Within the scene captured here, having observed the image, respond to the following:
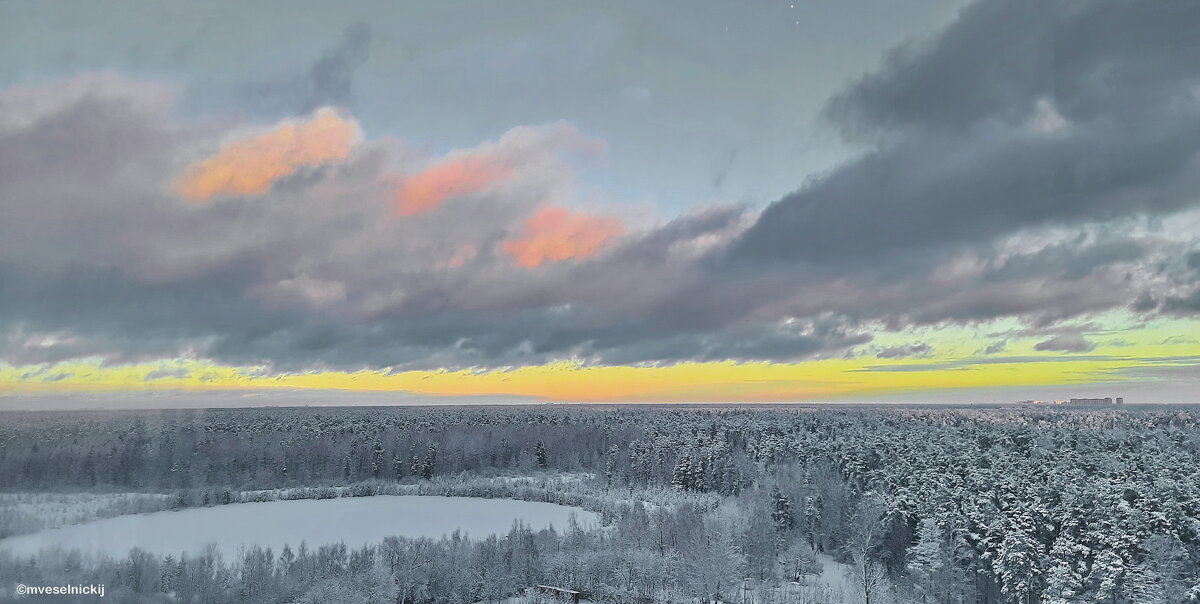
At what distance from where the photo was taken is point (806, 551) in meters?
46.8

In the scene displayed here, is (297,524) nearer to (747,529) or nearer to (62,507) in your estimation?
(62,507)

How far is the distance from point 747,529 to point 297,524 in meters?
32.5

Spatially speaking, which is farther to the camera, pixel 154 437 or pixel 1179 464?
pixel 154 437

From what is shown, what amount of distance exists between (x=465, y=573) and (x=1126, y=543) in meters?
30.9

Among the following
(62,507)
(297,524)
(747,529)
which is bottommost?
(297,524)

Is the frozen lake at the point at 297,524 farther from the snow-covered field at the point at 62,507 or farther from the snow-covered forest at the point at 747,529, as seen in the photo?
the snow-covered forest at the point at 747,529

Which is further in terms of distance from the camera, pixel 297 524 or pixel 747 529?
pixel 297 524

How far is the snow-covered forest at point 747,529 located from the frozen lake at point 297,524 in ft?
9.13

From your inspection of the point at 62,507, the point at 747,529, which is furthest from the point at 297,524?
the point at 747,529

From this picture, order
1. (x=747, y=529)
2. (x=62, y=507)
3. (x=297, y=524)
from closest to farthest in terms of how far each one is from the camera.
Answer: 1. (x=747, y=529)
2. (x=297, y=524)
3. (x=62, y=507)

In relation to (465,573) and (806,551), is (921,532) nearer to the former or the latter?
(806,551)

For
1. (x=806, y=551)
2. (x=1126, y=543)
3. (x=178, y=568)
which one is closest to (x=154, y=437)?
(x=178, y=568)

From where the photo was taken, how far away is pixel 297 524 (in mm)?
52969

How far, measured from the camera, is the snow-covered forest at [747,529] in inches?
1259
